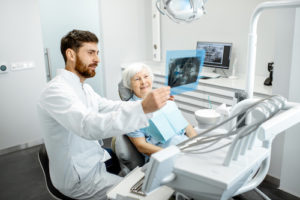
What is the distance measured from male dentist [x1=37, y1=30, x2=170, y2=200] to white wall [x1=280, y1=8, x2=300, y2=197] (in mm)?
1463

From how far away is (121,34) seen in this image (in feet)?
14.2

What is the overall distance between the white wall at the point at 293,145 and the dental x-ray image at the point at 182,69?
38.1 inches

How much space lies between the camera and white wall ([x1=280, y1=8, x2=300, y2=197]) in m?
2.07

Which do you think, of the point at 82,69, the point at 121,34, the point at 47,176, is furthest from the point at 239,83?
the point at 47,176

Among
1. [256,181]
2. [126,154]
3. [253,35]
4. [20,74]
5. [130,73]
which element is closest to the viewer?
[256,181]

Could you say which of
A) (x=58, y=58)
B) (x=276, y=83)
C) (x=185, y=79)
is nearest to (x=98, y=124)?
(x=185, y=79)

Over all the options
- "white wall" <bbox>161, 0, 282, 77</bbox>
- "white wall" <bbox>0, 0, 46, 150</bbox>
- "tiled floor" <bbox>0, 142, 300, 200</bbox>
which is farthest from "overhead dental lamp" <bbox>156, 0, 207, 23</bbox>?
"white wall" <bbox>0, 0, 46, 150</bbox>

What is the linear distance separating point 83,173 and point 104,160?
0.18m

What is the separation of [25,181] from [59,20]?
2.18 meters

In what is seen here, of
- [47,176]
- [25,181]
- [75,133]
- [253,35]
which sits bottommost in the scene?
[25,181]

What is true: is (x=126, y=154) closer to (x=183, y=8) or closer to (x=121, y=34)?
(x=183, y=8)

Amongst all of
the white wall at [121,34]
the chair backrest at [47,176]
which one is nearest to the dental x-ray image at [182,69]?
the chair backrest at [47,176]

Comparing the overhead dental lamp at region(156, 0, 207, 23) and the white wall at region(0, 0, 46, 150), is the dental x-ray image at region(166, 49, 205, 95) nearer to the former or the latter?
the overhead dental lamp at region(156, 0, 207, 23)

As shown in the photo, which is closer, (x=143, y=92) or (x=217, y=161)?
(x=217, y=161)
